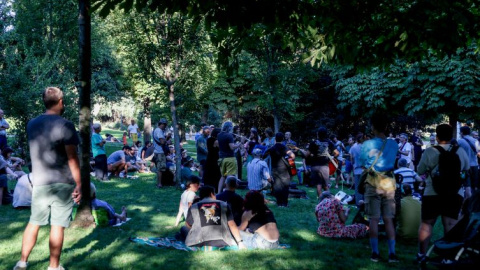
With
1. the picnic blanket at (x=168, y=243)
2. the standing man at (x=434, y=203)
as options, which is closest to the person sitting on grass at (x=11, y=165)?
the picnic blanket at (x=168, y=243)

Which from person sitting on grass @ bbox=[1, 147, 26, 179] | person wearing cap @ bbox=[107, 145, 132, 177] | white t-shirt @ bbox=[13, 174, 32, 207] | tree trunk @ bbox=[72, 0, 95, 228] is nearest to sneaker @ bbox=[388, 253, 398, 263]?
tree trunk @ bbox=[72, 0, 95, 228]

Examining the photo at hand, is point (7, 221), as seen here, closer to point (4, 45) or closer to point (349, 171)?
point (349, 171)

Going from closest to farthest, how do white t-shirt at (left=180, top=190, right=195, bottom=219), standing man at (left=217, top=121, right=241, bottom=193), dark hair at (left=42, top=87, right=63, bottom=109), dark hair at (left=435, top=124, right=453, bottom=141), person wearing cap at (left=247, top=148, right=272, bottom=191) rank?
dark hair at (left=42, top=87, right=63, bottom=109) → dark hair at (left=435, top=124, right=453, bottom=141) → white t-shirt at (left=180, top=190, right=195, bottom=219) → person wearing cap at (left=247, top=148, right=272, bottom=191) → standing man at (left=217, top=121, right=241, bottom=193)

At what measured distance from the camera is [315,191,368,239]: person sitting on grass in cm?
789

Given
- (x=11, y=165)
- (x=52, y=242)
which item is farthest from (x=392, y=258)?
(x=11, y=165)

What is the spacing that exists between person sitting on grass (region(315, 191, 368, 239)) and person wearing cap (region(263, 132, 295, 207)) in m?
2.99

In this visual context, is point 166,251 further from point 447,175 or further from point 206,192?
point 447,175

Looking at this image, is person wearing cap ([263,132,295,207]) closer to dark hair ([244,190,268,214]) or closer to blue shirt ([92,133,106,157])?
dark hair ([244,190,268,214])

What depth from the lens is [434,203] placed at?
Answer: 5.92 m

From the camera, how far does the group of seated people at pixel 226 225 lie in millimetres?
6820

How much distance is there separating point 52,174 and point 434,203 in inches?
183

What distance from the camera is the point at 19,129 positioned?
60.6 feet

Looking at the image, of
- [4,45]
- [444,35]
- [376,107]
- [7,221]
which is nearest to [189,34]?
[7,221]

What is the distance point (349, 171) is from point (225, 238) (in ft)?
33.8
